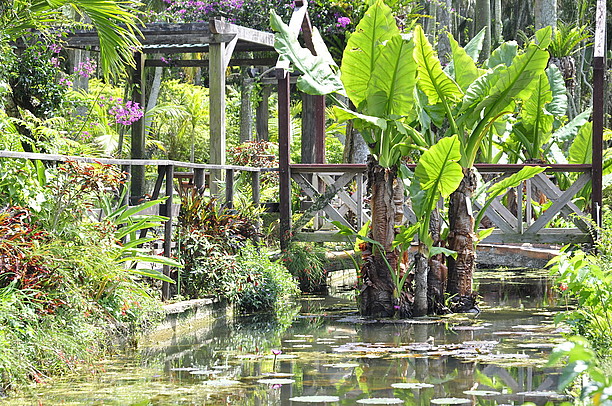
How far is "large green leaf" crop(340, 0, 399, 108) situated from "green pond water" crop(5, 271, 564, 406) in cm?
272

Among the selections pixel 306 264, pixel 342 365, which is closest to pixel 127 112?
pixel 306 264

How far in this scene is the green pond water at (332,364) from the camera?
5621 mm

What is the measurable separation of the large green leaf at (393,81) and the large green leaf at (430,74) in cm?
43

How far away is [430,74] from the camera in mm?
9578

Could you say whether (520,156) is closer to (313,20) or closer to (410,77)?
(313,20)

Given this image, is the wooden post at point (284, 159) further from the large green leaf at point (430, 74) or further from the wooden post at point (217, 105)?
the large green leaf at point (430, 74)

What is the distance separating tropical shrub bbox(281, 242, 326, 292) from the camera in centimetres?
1162

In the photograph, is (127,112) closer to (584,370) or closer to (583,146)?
(583,146)

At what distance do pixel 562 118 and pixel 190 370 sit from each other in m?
10.0

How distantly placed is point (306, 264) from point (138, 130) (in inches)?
209

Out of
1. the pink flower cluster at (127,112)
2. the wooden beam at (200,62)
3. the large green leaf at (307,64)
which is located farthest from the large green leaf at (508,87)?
the pink flower cluster at (127,112)

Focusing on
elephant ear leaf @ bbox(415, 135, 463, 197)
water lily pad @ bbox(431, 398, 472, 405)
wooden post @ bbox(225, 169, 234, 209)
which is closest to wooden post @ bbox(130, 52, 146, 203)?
wooden post @ bbox(225, 169, 234, 209)

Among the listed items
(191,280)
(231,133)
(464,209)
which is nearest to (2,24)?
(191,280)

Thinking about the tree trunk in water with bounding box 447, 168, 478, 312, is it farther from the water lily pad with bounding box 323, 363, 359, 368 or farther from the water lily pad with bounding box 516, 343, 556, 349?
the water lily pad with bounding box 323, 363, 359, 368
